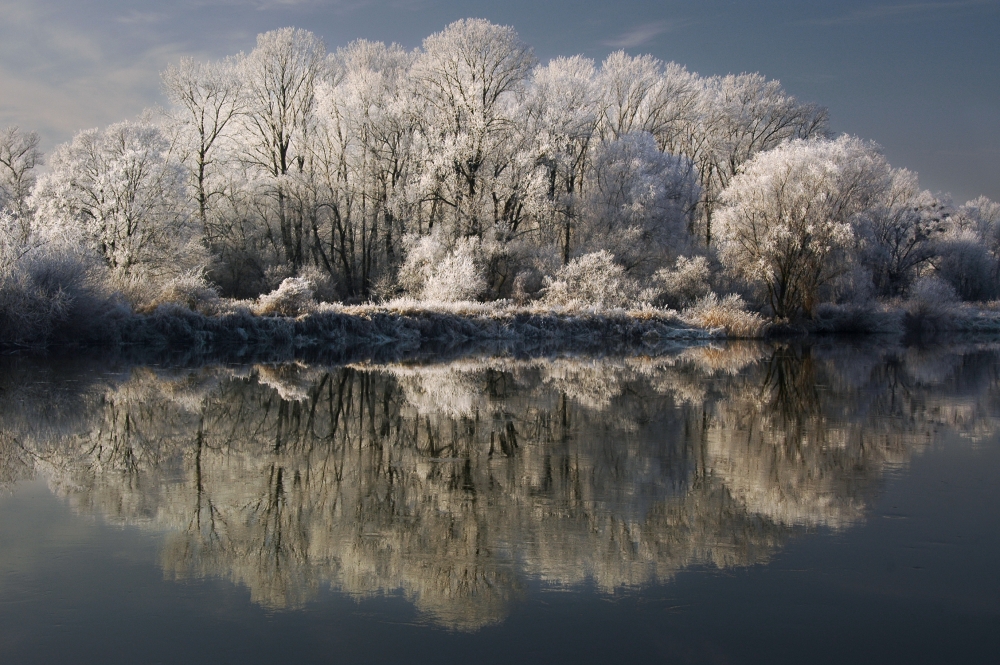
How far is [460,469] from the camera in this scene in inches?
240

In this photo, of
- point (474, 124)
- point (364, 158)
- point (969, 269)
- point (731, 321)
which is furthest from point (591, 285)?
point (969, 269)

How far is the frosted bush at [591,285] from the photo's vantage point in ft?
92.9

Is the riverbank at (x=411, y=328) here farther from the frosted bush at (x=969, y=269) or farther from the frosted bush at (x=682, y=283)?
the frosted bush at (x=969, y=269)

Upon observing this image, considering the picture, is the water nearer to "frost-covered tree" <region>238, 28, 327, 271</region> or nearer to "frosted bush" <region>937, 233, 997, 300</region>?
"frost-covered tree" <region>238, 28, 327, 271</region>

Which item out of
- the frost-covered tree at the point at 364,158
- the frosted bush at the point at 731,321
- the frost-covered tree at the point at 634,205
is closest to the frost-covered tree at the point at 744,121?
the frost-covered tree at the point at 634,205

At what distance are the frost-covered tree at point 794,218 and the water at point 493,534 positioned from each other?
18.9m

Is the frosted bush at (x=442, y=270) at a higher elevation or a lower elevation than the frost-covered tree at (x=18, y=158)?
lower

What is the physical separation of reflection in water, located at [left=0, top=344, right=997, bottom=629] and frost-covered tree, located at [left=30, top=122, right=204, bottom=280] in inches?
560

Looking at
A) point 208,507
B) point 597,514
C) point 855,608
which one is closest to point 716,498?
point 597,514

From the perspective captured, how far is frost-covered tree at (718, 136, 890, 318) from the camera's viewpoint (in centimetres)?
2688

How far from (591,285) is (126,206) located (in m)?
16.2

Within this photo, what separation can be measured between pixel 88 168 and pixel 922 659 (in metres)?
28.4

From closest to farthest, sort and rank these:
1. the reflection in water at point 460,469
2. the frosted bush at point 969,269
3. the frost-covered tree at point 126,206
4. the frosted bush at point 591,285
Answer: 1. the reflection in water at point 460,469
2. the frost-covered tree at point 126,206
3. the frosted bush at point 591,285
4. the frosted bush at point 969,269

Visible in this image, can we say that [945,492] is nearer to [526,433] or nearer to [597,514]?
[597,514]
